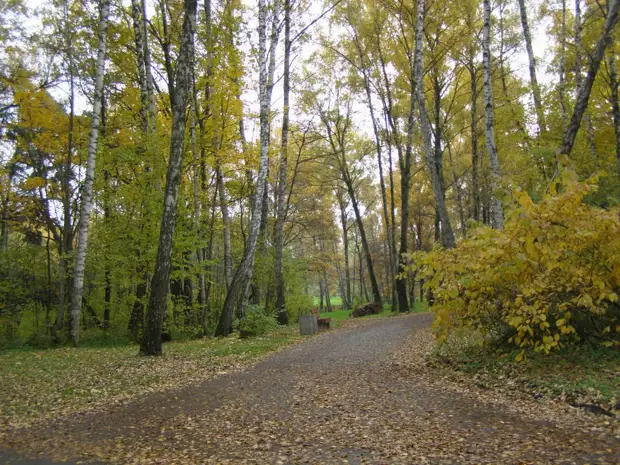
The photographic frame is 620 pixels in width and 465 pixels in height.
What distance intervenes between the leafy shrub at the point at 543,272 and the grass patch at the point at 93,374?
4.29 m

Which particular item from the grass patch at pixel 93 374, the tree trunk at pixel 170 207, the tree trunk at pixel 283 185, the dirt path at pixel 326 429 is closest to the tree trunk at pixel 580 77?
the tree trunk at pixel 283 185

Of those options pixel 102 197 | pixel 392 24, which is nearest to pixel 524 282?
pixel 102 197

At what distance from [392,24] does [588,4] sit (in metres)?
6.77

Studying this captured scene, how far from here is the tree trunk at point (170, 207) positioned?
8.36m

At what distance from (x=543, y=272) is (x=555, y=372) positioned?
1.25 meters

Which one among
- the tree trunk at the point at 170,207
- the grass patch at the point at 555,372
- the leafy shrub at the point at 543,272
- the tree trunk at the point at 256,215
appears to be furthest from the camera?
the tree trunk at the point at 256,215

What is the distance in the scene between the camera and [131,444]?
13.4 ft

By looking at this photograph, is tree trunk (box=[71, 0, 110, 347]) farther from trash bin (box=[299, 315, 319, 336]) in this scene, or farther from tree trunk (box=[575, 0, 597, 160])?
tree trunk (box=[575, 0, 597, 160])

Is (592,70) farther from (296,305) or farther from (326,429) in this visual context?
(296,305)

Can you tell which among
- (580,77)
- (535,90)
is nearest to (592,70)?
(580,77)

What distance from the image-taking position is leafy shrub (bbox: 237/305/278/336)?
12383 millimetres

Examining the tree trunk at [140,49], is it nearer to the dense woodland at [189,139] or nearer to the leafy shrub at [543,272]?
the dense woodland at [189,139]

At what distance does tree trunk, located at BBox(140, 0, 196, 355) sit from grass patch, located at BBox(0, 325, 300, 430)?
1.93ft

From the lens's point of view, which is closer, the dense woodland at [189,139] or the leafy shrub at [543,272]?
the leafy shrub at [543,272]
